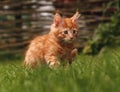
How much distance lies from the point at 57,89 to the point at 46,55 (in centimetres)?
281

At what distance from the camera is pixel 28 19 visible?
1309cm

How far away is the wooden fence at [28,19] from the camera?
12.6m

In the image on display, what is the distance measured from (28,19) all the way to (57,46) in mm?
6751

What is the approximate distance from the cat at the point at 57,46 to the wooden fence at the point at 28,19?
587cm

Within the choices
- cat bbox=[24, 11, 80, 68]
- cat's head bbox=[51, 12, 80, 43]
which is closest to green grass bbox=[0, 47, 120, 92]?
cat bbox=[24, 11, 80, 68]

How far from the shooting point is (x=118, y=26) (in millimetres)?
11852

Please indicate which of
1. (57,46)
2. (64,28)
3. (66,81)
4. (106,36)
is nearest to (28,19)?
(106,36)

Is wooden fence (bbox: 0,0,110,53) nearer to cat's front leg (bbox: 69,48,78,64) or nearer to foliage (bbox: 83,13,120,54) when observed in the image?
foliage (bbox: 83,13,120,54)

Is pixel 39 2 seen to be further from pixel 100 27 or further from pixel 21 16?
pixel 100 27

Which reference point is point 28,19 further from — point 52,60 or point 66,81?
point 66,81

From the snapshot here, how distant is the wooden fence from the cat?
19.2 feet

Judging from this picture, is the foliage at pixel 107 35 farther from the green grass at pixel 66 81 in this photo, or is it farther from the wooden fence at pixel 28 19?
the green grass at pixel 66 81

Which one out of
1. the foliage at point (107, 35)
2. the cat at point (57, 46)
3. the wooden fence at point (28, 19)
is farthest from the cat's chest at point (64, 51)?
the wooden fence at point (28, 19)

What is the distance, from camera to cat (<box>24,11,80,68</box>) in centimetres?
629
